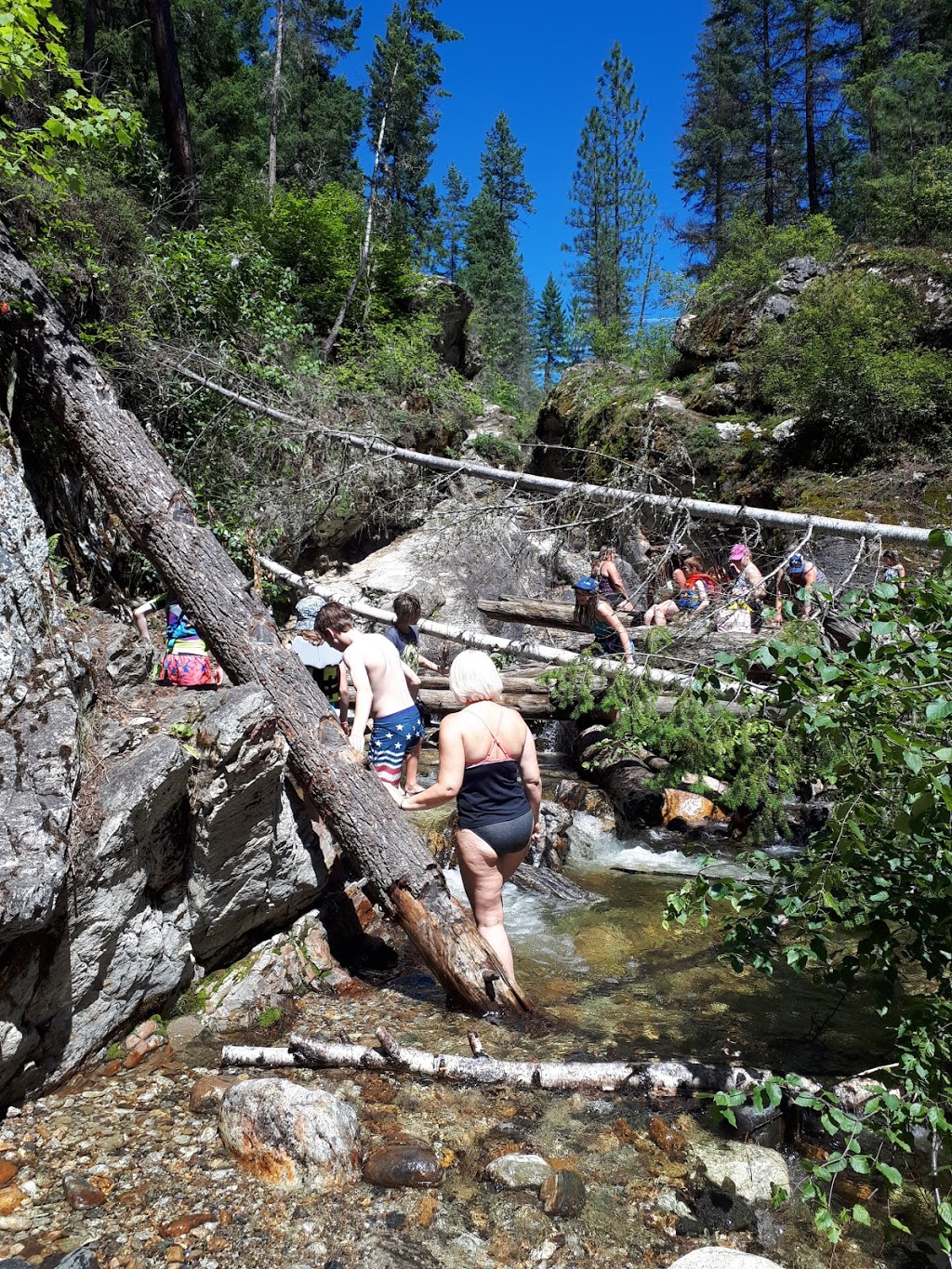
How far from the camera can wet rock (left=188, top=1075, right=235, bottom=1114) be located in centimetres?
344

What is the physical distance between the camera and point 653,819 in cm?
859

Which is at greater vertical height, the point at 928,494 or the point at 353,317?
the point at 353,317

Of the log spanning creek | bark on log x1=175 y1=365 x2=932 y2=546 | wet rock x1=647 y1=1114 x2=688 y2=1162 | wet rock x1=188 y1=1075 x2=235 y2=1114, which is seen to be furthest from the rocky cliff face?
bark on log x1=175 y1=365 x2=932 y2=546

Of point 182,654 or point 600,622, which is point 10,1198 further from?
point 600,622

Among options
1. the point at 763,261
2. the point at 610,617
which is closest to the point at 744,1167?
the point at 610,617

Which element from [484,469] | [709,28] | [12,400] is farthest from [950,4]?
[12,400]

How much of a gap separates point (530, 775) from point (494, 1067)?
160 centimetres

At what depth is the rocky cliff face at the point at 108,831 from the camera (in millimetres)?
3311

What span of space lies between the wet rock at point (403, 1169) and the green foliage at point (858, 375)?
13.5m

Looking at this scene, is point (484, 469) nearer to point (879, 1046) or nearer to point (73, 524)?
point (73, 524)

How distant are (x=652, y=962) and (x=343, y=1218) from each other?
316 cm

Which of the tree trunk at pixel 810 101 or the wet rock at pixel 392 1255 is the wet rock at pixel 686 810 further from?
the tree trunk at pixel 810 101

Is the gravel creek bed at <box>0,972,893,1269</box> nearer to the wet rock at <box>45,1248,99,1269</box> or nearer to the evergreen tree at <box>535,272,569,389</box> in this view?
the wet rock at <box>45,1248,99,1269</box>

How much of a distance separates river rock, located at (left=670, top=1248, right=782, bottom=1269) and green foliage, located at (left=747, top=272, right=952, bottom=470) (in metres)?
13.3
